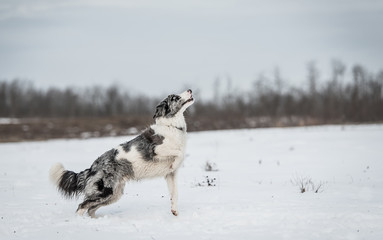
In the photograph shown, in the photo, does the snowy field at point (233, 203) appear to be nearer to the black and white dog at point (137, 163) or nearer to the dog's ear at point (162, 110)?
the black and white dog at point (137, 163)

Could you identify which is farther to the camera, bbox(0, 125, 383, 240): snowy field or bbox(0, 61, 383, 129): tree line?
bbox(0, 61, 383, 129): tree line

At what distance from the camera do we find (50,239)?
573 cm

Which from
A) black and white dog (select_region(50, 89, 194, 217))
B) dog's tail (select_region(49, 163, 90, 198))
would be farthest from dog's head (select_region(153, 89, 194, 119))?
dog's tail (select_region(49, 163, 90, 198))

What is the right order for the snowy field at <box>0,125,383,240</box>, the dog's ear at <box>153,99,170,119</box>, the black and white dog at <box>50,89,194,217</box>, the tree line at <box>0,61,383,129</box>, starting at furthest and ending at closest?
the tree line at <box>0,61,383,129</box>, the dog's ear at <box>153,99,170,119</box>, the black and white dog at <box>50,89,194,217</box>, the snowy field at <box>0,125,383,240</box>

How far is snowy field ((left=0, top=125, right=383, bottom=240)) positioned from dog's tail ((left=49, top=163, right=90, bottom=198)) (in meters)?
0.52

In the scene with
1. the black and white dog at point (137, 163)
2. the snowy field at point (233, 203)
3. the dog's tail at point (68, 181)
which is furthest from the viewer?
the dog's tail at point (68, 181)

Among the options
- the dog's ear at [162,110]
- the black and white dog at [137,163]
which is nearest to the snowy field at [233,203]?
the black and white dog at [137,163]

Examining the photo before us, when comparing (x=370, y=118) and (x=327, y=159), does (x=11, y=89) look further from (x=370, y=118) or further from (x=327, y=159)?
(x=327, y=159)

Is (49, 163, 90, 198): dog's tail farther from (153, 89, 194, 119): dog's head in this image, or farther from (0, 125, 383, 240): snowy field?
(153, 89, 194, 119): dog's head

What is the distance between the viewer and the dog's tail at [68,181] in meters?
7.02

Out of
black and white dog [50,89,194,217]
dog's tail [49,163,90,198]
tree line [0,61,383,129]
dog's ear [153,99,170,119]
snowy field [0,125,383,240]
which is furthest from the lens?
tree line [0,61,383,129]

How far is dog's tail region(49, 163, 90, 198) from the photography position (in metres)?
7.02

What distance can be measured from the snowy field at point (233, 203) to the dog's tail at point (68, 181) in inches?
20.3

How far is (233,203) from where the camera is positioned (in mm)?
7621
